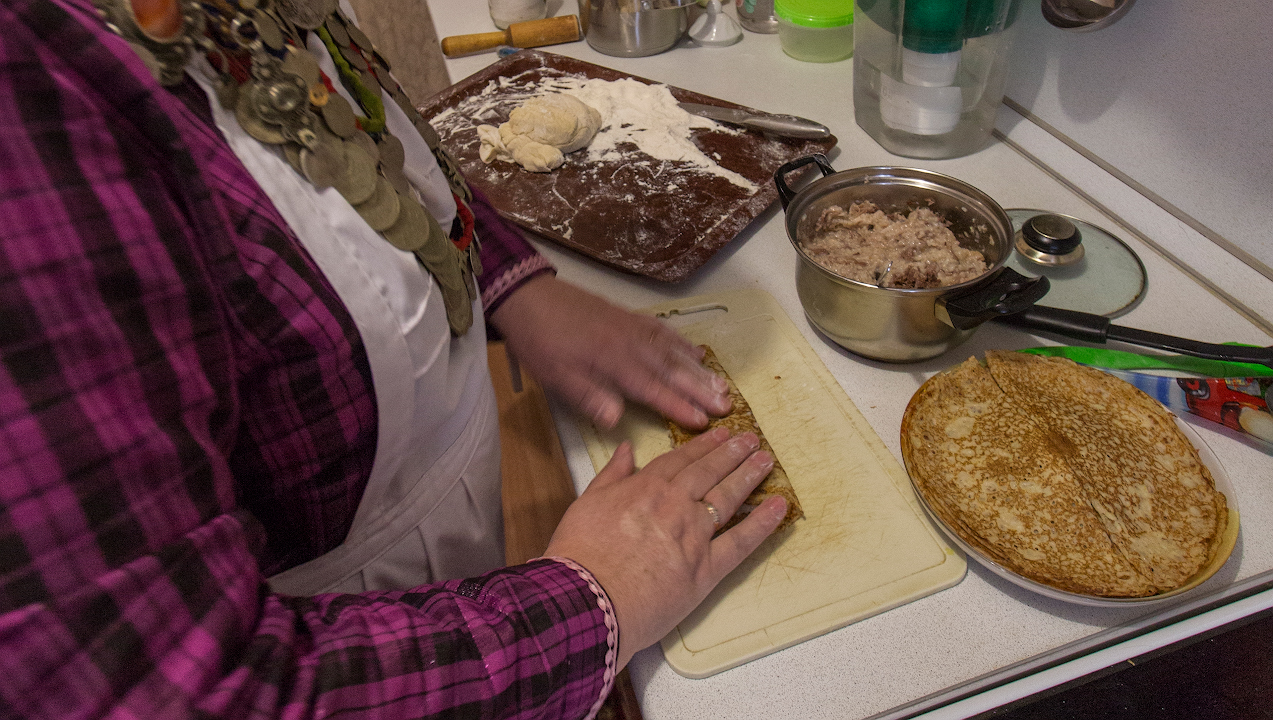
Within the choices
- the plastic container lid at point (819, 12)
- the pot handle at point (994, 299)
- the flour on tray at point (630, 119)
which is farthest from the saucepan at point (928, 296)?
the plastic container lid at point (819, 12)

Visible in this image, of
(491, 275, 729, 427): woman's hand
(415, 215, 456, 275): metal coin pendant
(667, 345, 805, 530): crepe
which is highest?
(415, 215, 456, 275): metal coin pendant

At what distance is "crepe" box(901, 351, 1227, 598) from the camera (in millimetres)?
627

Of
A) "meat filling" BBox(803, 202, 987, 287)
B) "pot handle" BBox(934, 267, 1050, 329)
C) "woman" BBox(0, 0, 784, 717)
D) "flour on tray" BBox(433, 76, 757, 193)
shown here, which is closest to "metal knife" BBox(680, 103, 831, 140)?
"flour on tray" BBox(433, 76, 757, 193)

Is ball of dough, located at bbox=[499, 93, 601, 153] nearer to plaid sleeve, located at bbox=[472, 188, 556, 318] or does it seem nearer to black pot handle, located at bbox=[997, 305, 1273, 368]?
plaid sleeve, located at bbox=[472, 188, 556, 318]

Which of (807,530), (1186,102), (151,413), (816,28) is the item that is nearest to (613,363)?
(807,530)

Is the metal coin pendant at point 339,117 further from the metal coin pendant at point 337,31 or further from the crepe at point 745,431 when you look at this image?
the crepe at point 745,431

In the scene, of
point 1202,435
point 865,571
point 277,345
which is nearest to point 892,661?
point 865,571

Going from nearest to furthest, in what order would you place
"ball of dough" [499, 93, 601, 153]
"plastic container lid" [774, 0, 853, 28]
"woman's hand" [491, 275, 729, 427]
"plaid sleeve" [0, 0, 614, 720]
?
"plaid sleeve" [0, 0, 614, 720] < "woman's hand" [491, 275, 729, 427] < "ball of dough" [499, 93, 601, 153] < "plastic container lid" [774, 0, 853, 28]

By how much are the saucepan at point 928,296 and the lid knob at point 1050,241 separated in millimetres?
134

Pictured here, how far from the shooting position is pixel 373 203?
1.75ft

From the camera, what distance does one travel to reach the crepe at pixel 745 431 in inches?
28.5

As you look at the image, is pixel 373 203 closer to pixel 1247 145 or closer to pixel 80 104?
pixel 80 104

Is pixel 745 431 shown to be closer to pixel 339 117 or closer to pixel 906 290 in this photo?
pixel 906 290

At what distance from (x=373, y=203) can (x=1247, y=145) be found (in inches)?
40.9
